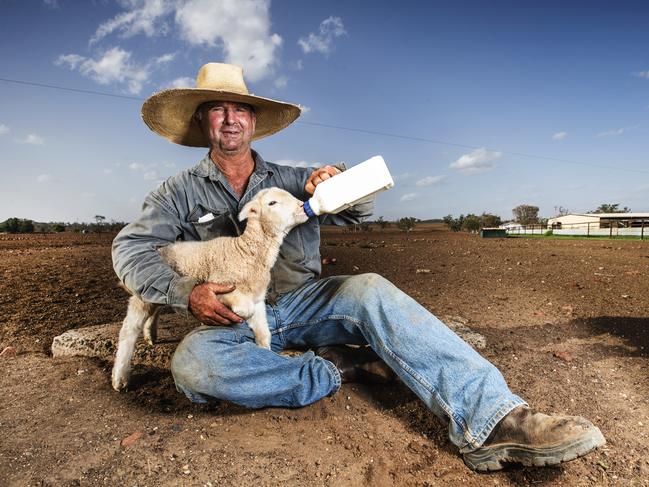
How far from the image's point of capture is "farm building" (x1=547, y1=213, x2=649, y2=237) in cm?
4194

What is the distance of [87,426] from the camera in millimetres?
2848

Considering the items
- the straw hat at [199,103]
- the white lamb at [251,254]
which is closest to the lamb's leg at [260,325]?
the white lamb at [251,254]

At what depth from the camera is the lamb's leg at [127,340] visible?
345 centimetres

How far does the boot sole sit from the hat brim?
307 cm

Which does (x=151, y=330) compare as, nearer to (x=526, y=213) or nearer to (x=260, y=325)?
(x=260, y=325)

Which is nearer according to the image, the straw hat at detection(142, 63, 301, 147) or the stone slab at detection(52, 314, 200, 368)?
the straw hat at detection(142, 63, 301, 147)

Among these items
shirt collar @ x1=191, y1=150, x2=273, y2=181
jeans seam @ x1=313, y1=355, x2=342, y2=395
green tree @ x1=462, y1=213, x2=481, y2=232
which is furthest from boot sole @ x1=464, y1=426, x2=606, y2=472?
green tree @ x1=462, y1=213, x2=481, y2=232

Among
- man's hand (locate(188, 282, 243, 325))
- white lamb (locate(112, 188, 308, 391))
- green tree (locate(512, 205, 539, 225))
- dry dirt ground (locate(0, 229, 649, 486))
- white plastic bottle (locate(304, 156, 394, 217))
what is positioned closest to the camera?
dry dirt ground (locate(0, 229, 649, 486))

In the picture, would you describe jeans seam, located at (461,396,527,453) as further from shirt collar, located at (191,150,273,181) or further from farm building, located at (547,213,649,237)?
farm building, located at (547,213,649,237)

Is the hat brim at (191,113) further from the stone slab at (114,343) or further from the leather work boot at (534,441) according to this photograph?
the leather work boot at (534,441)

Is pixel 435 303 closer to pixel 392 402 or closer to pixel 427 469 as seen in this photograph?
pixel 392 402

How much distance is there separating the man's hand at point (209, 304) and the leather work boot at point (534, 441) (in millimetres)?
1797

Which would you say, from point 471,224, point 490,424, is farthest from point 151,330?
point 471,224

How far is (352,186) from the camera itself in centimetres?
308
